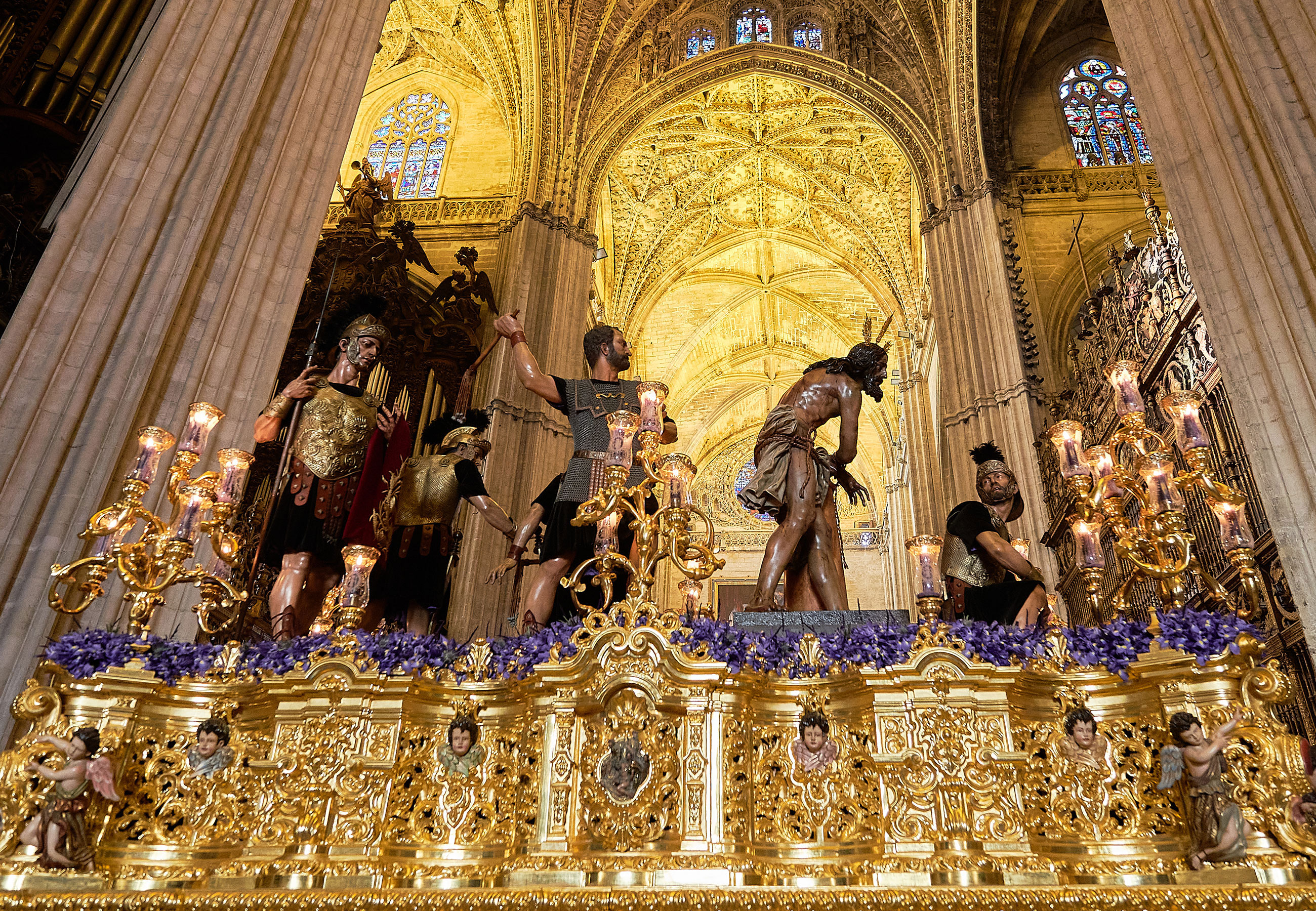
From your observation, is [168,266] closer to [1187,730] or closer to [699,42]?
[1187,730]

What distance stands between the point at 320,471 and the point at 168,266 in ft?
5.20

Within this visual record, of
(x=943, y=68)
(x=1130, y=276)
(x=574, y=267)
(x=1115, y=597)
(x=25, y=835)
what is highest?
(x=943, y=68)

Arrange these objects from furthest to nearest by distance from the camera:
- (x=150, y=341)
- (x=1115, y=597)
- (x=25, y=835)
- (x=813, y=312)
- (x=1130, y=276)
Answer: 1. (x=813, y=312)
2. (x=1130, y=276)
3. (x=150, y=341)
4. (x=1115, y=597)
5. (x=25, y=835)

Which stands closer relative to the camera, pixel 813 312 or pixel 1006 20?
pixel 1006 20

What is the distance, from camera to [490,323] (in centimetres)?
1302

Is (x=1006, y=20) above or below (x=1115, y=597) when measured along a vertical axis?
above

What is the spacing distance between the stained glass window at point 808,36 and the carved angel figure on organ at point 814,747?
16089mm

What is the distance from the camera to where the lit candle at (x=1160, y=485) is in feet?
10.2

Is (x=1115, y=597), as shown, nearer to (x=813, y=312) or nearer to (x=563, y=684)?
(x=563, y=684)

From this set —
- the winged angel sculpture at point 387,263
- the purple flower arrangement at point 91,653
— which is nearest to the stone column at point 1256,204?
the purple flower arrangement at point 91,653

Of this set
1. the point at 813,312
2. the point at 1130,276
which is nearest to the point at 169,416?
the point at 1130,276

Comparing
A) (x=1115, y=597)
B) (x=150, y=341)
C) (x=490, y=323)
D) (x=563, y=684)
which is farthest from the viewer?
(x=490, y=323)

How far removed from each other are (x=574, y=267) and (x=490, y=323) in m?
1.70

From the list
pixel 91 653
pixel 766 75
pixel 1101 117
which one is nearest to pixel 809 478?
pixel 91 653
